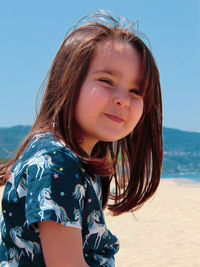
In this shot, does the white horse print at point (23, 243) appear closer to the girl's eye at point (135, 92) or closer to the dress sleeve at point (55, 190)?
the dress sleeve at point (55, 190)

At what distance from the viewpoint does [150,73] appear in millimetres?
1699

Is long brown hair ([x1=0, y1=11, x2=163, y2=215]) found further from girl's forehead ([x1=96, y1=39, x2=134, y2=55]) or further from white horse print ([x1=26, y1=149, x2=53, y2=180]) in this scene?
white horse print ([x1=26, y1=149, x2=53, y2=180])

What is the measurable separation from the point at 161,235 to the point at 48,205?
706 centimetres

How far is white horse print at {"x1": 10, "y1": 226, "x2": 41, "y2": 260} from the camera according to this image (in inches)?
55.6

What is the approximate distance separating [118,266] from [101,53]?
4.81 meters

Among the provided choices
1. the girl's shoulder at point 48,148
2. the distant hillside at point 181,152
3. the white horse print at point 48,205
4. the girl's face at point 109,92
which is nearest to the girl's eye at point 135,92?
the girl's face at point 109,92

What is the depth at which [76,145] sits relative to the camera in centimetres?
151

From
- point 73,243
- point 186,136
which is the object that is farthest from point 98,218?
point 186,136

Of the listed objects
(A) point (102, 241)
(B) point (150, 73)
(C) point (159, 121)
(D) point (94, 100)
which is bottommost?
(A) point (102, 241)

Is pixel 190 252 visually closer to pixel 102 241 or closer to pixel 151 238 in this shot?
pixel 151 238

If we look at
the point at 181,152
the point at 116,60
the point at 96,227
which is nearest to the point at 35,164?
the point at 96,227

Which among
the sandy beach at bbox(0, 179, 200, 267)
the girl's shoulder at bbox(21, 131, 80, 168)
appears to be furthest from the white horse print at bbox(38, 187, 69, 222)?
the sandy beach at bbox(0, 179, 200, 267)

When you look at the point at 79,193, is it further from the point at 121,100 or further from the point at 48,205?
the point at 121,100

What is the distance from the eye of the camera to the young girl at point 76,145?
1.25m
